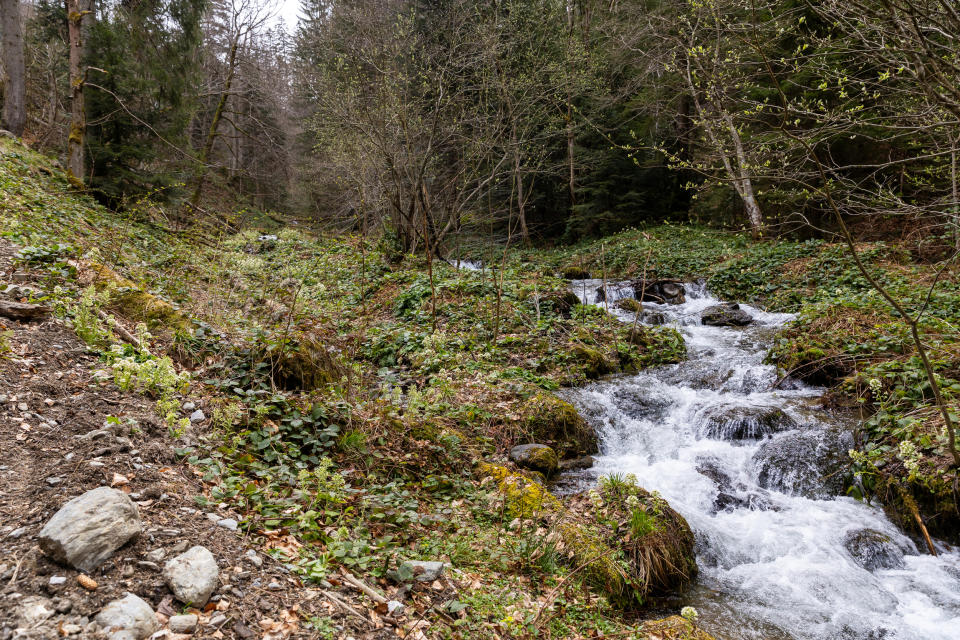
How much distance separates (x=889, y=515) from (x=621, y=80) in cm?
2177

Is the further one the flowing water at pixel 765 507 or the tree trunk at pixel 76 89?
the tree trunk at pixel 76 89

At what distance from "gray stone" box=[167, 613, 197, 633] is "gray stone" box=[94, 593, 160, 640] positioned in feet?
0.17

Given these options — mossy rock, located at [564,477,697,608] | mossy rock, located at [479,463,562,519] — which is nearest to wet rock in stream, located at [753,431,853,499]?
mossy rock, located at [564,477,697,608]

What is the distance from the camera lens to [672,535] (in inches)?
165

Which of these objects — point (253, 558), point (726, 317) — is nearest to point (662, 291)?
point (726, 317)

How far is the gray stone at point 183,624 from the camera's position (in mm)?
1940

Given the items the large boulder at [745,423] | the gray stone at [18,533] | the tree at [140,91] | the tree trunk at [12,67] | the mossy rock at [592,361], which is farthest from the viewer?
the tree trunk at [12,67]

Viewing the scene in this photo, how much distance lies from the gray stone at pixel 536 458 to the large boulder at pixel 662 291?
784cm

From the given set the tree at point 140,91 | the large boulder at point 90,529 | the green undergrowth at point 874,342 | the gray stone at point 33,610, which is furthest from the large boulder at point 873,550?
the tree at point 140,91

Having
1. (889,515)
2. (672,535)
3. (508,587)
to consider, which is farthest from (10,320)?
(889,515)

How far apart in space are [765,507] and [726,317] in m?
6.36

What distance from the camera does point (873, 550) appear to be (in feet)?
14.3

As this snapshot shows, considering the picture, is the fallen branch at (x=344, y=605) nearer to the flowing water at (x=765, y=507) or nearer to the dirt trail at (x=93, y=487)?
the dirt trail at (x=93, y=487)

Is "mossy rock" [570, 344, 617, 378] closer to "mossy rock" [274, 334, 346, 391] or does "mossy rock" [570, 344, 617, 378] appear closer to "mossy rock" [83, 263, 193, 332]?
"mossy rock" [274, 334, 346, 391]
